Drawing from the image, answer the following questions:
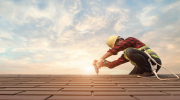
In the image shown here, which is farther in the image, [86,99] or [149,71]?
[149,71]

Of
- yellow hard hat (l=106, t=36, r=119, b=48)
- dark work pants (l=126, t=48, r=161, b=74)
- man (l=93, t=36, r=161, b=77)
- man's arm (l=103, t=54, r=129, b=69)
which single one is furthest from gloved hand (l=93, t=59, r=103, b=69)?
dark work pants (l=126, t=48, r=161, b=74)

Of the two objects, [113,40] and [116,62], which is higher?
[113,40]

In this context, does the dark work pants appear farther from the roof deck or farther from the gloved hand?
the roof deck

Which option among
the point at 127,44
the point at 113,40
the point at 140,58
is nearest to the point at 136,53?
the point at 140,58

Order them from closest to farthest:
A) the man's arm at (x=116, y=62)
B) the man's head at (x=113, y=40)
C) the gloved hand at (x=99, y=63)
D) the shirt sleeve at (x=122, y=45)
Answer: the shirt sleeve at (x=122, y=45) → the gloved hand at (x=99, y=63) → the man's head at (x=113, y=40) → the man's arm at (x=116, y=62)

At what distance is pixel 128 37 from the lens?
3279 millimetres

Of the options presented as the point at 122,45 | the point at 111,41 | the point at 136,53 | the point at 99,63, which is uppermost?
the point at 111,41

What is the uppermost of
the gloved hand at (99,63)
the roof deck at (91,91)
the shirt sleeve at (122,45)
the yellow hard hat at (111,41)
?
the yellow hard hat at (111,41)

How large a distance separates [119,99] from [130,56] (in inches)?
87.3

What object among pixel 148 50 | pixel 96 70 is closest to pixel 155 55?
pixel 148 50

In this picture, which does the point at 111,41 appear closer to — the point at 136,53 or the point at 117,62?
the point at 117,62

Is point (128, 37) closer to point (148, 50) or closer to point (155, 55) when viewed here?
point (148, 50)

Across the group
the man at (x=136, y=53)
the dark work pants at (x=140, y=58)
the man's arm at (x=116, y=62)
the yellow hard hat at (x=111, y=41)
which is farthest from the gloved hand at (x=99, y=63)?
the dark work pants at (x=140, y=58)

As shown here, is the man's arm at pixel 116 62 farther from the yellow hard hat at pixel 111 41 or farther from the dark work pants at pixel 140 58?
the dark work pants at pixel 140 58
